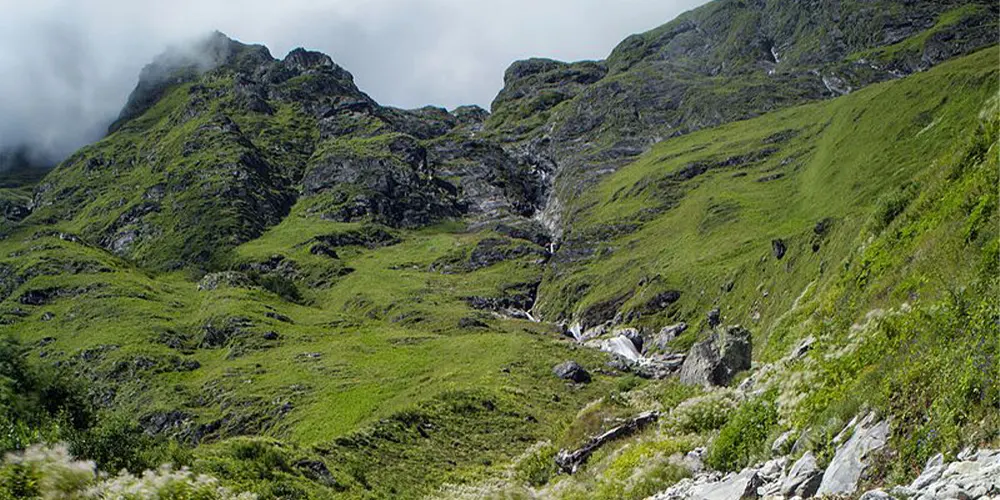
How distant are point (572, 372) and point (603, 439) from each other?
5516 cm

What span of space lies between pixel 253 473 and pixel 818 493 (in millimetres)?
27689

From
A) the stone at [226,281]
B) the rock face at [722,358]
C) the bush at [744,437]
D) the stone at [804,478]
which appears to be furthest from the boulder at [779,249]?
the stone at [226,281]

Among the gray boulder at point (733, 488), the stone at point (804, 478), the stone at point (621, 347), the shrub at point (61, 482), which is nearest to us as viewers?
the shrub at point (61, 482)

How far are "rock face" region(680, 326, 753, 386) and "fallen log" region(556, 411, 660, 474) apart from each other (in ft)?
19.8

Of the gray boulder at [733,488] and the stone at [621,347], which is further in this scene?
the stone at [621,347]

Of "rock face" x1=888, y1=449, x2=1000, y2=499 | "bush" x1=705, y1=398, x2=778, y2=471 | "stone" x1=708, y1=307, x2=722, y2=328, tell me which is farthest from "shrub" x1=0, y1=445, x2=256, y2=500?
"stone" x1=708, y1=307, x2=722, y2=328

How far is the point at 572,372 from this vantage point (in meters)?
83.5

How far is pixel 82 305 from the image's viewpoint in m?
163

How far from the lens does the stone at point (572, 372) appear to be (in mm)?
82625

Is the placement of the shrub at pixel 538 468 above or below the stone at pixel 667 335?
below

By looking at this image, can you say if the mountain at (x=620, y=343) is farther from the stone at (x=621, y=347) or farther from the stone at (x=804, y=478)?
the stone at (x=621, y=347)

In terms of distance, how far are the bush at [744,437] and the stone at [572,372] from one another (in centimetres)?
6477

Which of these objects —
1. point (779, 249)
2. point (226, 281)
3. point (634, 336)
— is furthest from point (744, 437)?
point (226, 281)

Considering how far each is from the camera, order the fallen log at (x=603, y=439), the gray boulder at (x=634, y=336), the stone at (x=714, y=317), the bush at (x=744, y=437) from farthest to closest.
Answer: the gray boulder at (x=634, y=336)
the stone at (x=714, y=317)
the fallen log at (x=603, y=439)
the bush at (x=744, y=437)
